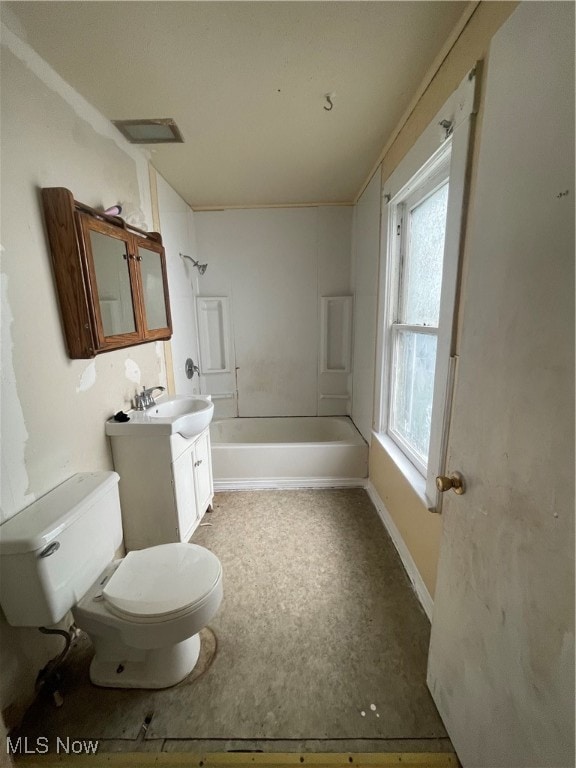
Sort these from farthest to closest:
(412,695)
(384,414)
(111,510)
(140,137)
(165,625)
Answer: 1. (384,414)
2. (140,137)
3. (111,510)
4. (412,695)
5. (165,625)

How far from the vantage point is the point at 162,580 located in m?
1.13

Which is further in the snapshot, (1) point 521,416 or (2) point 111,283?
(2) point 111,283

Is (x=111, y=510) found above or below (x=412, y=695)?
above

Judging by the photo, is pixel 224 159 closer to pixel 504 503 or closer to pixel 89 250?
pixel 89 250

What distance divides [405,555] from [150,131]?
9.16 feet

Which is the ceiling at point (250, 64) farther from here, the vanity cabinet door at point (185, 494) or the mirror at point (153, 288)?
the vanity cabinet door at point (185, 494)

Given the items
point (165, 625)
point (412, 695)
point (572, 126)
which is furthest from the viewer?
point (412, 695)

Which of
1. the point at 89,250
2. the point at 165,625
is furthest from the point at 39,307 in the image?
the point at 165,625

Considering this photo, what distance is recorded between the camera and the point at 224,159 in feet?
6.51

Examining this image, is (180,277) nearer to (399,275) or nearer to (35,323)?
(35,323)

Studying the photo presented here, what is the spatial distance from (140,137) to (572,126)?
2.05 meters

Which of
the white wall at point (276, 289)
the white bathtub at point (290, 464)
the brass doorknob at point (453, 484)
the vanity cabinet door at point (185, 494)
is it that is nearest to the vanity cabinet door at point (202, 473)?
the vanity cabinet door at point (185, 494)

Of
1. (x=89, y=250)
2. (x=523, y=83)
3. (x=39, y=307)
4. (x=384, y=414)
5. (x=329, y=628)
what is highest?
(x=523, y=83)

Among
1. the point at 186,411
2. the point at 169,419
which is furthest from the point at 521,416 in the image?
the point at 186,411
